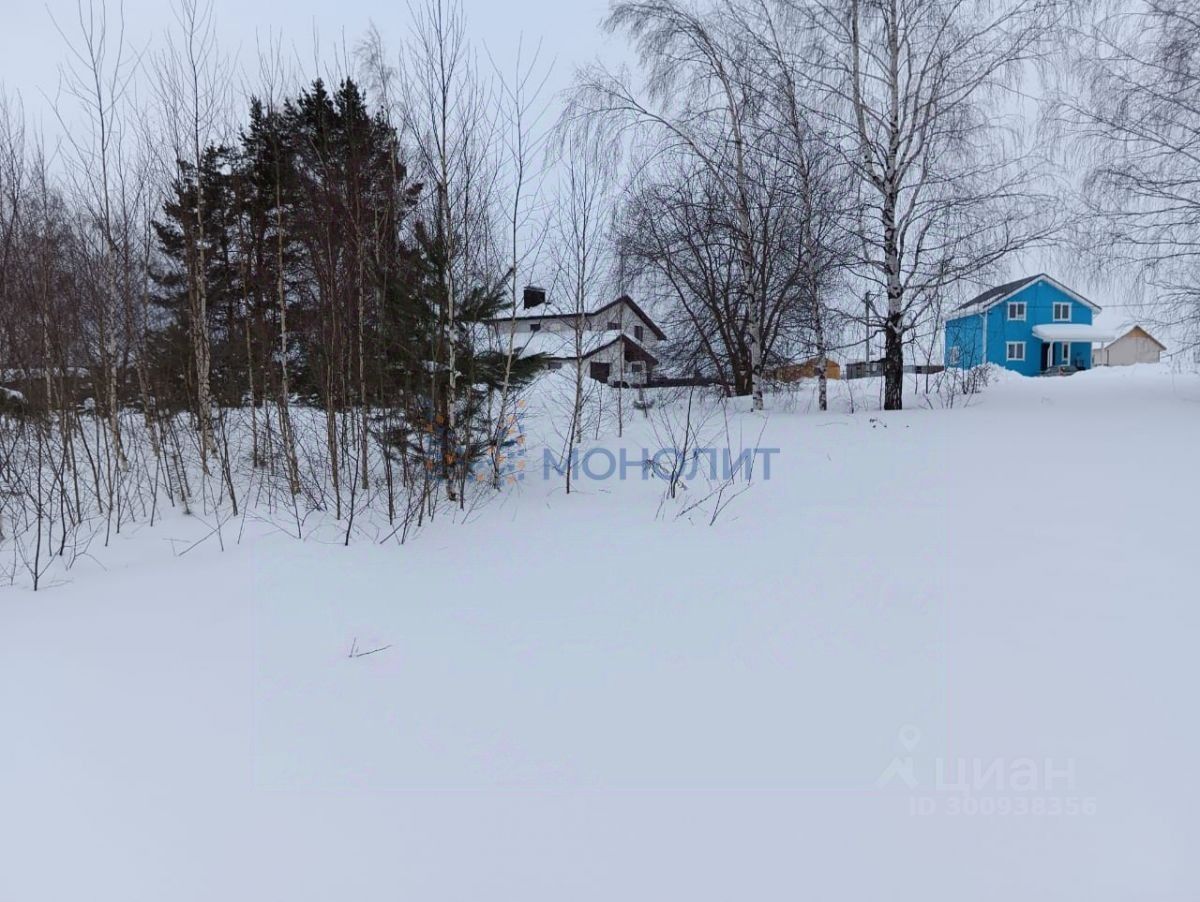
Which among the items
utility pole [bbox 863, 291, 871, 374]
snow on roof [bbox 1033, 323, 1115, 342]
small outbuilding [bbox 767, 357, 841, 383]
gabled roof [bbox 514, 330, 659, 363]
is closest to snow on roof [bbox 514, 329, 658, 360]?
gabled roof [bbox 514, 330, 659, 363]

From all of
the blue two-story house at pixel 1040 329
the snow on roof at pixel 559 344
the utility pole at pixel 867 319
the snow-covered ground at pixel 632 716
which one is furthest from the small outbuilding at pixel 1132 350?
the snow-covered ground at pixel 632 716

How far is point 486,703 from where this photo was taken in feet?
8.64

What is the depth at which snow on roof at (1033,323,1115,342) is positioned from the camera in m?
24.2

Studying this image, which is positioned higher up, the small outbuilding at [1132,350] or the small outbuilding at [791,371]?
the small outbuilding at [1132,350]

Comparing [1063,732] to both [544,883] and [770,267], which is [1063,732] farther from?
[770,267]

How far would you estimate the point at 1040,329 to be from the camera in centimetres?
2473

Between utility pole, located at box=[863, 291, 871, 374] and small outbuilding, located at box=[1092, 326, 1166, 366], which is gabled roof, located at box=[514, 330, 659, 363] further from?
small outbuilding, located at box=[1092, 326, 1166, 366]

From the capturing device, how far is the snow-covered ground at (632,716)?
179 cm

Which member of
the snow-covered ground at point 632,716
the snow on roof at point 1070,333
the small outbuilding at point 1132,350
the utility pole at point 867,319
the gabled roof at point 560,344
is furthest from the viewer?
the small outbuilding at point 1132,350

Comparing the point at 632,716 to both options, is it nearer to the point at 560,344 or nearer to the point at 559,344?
the point at 560,344

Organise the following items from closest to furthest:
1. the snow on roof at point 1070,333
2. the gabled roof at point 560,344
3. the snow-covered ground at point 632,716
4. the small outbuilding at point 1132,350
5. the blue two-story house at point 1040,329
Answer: the snow-covered ground at point 632,716, the gabled roof at point 560,344, the snow on roof at point 1070,333, the blue two-story house at point 1040,329, the small outbuilding at point 1132,350

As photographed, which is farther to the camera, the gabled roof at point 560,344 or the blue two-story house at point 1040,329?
the blue two-story house at point 1040,329

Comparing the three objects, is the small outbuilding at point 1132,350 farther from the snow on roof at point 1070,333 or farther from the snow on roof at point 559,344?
the snow on roof at point 559,344

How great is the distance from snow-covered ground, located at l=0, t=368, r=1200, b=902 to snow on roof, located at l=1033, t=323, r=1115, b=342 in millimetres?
24461
